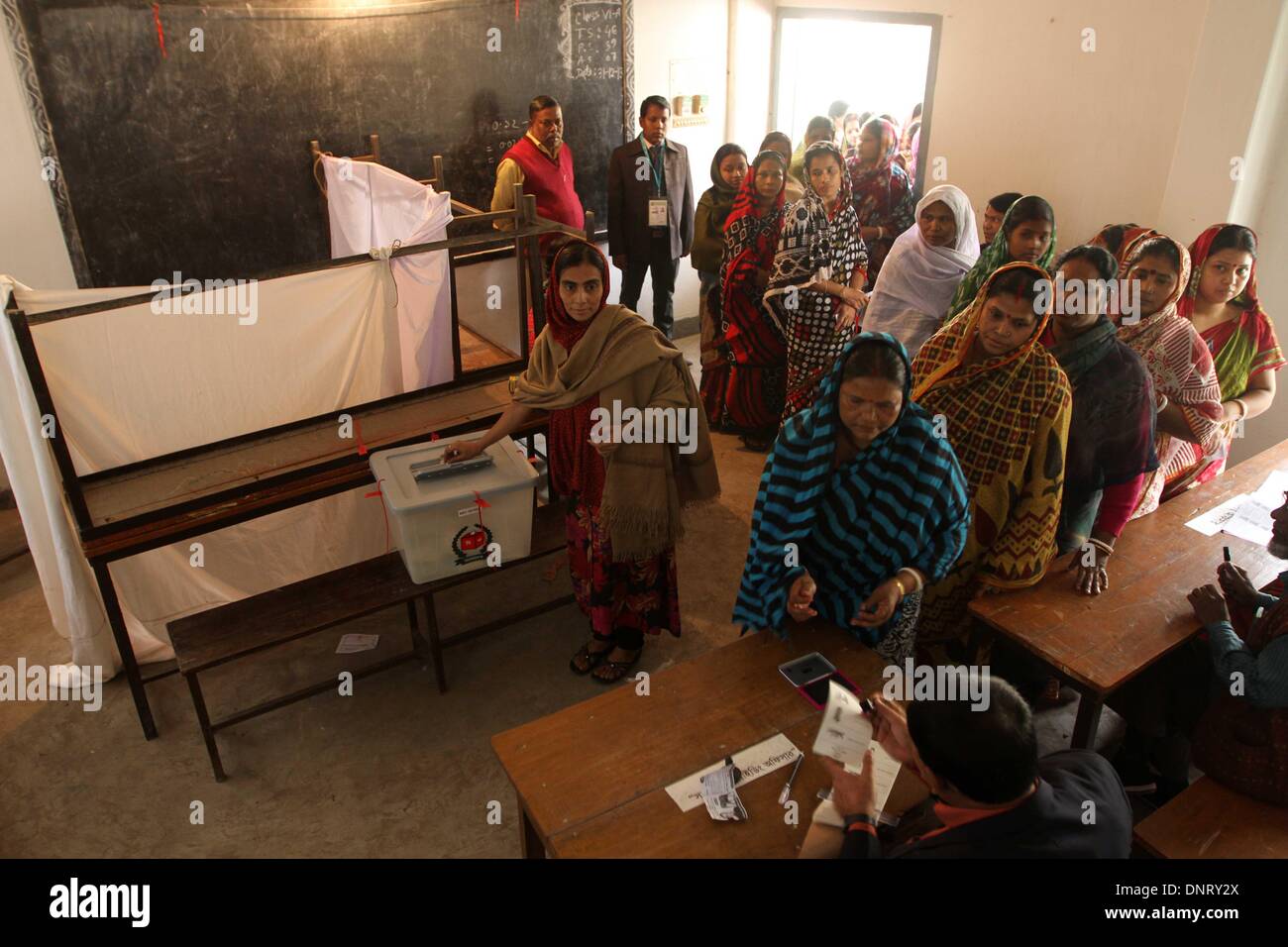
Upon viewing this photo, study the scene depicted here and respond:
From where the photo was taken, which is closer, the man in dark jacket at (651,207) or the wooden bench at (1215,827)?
the wooden bench at (1215,827)

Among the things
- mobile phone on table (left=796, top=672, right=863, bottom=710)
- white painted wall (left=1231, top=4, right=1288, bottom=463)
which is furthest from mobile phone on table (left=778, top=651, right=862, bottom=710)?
white painted wall (left=1231, top=4, right=1288, bottom=463)

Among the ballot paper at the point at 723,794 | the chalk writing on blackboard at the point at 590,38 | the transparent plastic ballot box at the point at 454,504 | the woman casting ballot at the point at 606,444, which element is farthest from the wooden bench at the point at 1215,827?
the chalk writing on blackboard at the point at 590,38

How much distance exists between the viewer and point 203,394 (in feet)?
11.2

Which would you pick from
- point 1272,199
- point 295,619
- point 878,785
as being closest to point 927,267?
point 1272,199

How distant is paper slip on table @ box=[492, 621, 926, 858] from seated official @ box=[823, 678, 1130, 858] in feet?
0.85

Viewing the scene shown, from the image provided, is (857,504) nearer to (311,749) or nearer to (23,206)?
(311,749)

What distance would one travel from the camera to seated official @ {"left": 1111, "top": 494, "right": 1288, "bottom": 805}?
7.43 feet

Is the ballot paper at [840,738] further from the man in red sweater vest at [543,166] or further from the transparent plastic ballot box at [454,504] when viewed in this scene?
the man in red sweater vest at [543,166]

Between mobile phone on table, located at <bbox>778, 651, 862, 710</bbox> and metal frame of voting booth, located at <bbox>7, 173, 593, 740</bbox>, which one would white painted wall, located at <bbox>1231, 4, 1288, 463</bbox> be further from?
mobile phone on table, located at <bbox>778, 651, 862, 710</bbox>

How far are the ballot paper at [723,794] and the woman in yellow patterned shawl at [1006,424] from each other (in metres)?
1.11

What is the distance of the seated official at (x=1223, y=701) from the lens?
2264 millimetres

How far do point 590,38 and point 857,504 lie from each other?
15.8ft
